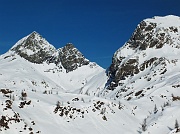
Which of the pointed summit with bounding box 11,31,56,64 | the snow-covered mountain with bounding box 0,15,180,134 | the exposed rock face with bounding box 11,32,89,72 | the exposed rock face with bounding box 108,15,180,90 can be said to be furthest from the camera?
the pointed summit with bounding box 11,31,56,64

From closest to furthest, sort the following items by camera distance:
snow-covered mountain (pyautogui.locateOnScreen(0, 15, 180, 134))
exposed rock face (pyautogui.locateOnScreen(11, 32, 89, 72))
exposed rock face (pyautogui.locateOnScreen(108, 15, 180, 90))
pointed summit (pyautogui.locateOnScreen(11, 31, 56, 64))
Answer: snow-covered mountain (pyautogui.locateOnScreen(0, 15, 180, 134)), exposed rock face (pyautogui.locateOnScreen(108, 15, 180, 90)), exposed rock face (pyautogui.locateOnScreen(11, 32, 89, 72)), pointed summit (pyautogui.locateOnScreen(11, 31, 56, 64))

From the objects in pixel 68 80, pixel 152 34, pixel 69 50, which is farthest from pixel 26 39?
pixel 152 34

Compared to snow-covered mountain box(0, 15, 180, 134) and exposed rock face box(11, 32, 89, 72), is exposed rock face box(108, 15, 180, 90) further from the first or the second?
exposed rock face box(11, 32, 89, 72)

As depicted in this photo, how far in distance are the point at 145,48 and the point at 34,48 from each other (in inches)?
2876

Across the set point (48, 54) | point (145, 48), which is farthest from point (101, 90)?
point (48, 54)

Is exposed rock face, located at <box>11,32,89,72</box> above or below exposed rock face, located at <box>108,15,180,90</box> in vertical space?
above

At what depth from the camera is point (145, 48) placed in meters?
80.8

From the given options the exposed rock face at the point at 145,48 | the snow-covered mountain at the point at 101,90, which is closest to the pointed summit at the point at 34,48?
the snow-covered mountain at the point at 101,90

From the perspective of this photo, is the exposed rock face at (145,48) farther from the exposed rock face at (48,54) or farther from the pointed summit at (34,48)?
the pointed summit at (34,48)

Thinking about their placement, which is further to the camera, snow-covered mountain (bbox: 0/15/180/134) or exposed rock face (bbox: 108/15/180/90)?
exposed rock face (bbox: 108/15/180/90)

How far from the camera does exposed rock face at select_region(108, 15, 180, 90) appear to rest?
75562 millimetres

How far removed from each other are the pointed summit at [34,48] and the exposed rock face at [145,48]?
174 ft

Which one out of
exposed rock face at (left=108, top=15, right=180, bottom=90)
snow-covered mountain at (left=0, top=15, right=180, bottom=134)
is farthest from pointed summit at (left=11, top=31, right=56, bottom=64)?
exposed rock face at (left=108, top=15, right=180, bottom=90)

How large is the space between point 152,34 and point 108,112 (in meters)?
59.3
